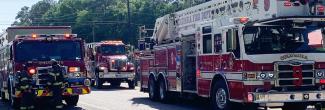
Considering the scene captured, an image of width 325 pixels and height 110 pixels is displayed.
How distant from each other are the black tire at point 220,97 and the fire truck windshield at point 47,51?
4.84 meters

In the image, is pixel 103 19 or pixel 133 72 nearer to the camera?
pixel 133 72

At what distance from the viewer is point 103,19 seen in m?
83.1

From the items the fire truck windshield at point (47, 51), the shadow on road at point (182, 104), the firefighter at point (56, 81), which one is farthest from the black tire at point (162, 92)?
the firefighter at point (56, 81)

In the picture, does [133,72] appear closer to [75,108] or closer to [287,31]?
[75,108]

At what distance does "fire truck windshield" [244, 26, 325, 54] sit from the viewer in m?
12.2

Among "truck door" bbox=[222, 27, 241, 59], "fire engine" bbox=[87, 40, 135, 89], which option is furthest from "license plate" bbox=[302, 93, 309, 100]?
"fire engine" bbox=[87, 40, 135, 89]

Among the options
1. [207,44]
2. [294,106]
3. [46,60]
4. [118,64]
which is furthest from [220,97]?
[118,64]

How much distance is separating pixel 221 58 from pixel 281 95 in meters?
2.01

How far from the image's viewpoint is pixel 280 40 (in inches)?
484

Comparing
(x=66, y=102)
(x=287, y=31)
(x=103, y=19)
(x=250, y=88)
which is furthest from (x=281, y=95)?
(x=103, y=19)

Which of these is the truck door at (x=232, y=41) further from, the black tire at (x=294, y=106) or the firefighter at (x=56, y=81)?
the firefighter at (x=56, y=81)

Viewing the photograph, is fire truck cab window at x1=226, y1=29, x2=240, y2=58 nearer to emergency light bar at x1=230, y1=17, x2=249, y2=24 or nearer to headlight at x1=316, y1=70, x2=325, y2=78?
emergency light bar at x1=230, y1=17, x2=249, y2=24

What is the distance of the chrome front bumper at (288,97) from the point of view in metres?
12.0

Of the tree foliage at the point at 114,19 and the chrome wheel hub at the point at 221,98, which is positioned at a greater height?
the tree foliage at the point at 114,19
